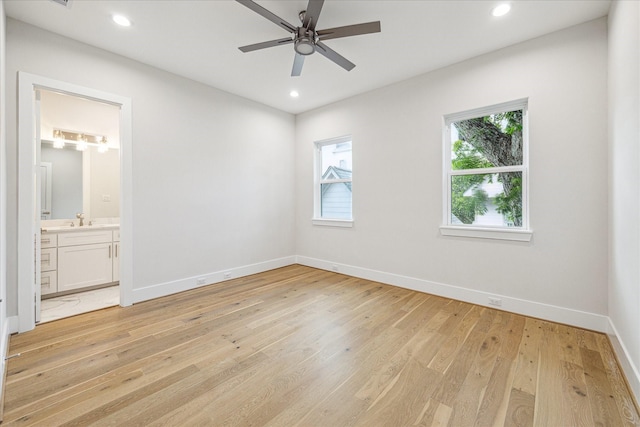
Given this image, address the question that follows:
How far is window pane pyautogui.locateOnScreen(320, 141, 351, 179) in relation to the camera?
454 centimetres

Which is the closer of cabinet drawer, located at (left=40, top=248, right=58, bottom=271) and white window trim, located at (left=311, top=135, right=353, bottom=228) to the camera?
cabinet drawer, located at (left=40, top=248, right=58, bottom=271)

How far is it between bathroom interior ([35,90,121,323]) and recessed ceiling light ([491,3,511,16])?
4500 millimetres

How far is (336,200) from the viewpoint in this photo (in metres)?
4.71

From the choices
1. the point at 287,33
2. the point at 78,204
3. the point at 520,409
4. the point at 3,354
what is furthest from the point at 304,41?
the point at 78,204

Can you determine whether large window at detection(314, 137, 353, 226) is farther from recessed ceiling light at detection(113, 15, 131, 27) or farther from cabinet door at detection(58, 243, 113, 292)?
cabinet door at detection(58, 243, 113, 292)

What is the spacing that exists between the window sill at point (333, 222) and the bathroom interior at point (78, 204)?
2.90m

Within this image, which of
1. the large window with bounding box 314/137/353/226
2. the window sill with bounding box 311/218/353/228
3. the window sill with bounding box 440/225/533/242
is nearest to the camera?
the window sill with bounding box 440/225/533/242

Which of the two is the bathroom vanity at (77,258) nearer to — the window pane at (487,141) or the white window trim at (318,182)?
the white window trim at (318,182)

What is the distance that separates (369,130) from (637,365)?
11.4 ft

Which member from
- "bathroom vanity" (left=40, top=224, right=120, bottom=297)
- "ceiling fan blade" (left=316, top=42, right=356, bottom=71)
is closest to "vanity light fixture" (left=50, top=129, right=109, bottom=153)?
"bathroom vanity" (left=40, top=224, right=120, bottom=297)

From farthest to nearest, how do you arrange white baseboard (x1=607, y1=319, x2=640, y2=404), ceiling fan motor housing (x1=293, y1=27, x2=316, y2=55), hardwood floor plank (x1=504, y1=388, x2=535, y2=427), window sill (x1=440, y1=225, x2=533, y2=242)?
A: window sill (x1=440, y1=225, x2=533, y2=242), ceiling fan motor housing (x1=293, y1=27, x2=316, y2=55), white baseboard (x1=607, y1=319, x2=640, y2=404), hardwood floor plank (x1=504, y1=388, x2=535, y2=427)

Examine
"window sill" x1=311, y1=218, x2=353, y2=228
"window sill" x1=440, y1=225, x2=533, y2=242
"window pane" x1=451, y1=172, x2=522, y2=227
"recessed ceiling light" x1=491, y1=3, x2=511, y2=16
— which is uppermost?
"recessed ceiling light" x1=491, y1=3, x2=511, y2=16

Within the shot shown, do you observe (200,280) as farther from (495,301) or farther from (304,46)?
(495,301)

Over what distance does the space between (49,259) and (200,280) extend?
180cm
